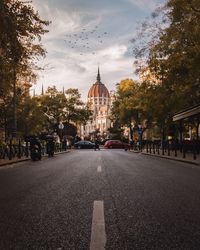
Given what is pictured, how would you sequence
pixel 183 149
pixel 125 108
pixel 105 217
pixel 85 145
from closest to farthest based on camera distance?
pixel 105 217 → pixel 183 149 → pixel 85 145 → pixel 125 108

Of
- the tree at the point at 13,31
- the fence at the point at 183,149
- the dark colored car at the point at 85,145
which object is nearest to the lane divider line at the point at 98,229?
the tree at the point at 13,31

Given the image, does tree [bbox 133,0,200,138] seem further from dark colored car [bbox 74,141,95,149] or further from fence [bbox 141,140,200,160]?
dark colored car [bbox 74,141,95,149]

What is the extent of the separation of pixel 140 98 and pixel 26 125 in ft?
64.7

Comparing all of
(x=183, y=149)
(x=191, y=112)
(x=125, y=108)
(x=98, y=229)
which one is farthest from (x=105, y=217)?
(x=125, y=108)

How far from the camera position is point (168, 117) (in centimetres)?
3678

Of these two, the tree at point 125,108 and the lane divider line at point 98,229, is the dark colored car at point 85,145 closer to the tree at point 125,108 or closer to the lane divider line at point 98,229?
the tree at point 125,108

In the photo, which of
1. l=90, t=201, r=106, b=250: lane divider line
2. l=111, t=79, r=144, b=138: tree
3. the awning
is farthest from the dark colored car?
l=90, t=201, r=106, b=250: lane divider line

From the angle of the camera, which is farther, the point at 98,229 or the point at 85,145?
the point at 85,145

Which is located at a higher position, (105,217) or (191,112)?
(191,112)

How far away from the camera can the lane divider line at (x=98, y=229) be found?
3.83m

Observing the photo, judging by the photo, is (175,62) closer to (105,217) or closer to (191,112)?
(191,112)

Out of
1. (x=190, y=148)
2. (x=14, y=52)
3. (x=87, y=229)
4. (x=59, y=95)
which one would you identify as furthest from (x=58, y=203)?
(x=59, y=95)

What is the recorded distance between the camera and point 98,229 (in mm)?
4516

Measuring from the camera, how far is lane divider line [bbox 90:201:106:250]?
151 inches
